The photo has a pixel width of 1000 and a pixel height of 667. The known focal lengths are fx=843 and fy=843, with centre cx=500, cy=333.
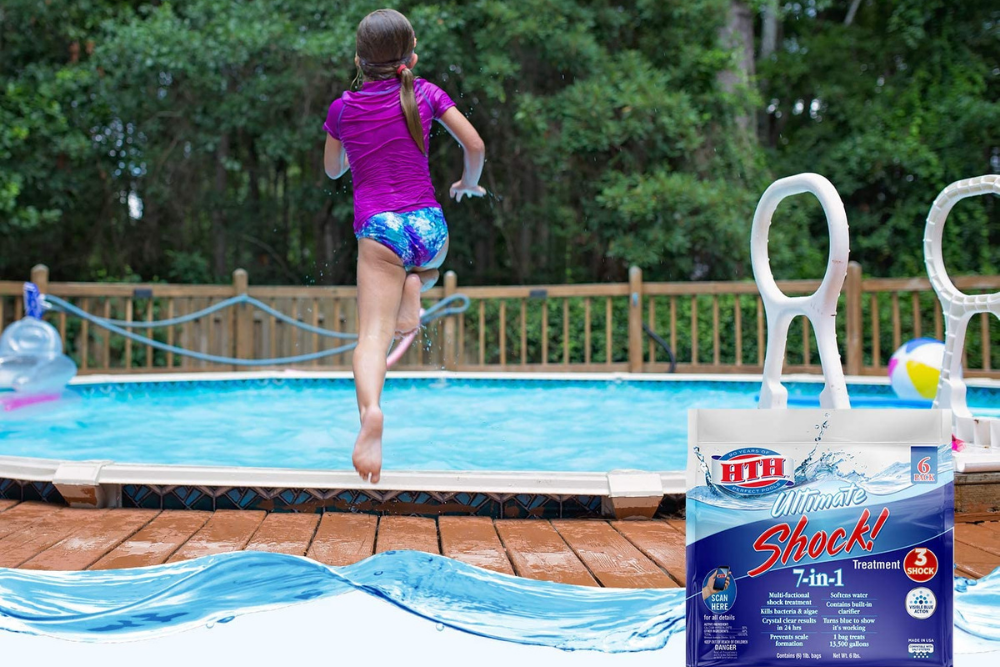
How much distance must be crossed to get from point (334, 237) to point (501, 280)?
205 cm

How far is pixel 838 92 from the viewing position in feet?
36.7

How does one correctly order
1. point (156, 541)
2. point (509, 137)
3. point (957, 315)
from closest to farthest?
1. point (156, 541)
2. point (957, 315)
3. point (509, 137)

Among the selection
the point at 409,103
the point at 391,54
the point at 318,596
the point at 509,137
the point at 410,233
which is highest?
the point at 509,137

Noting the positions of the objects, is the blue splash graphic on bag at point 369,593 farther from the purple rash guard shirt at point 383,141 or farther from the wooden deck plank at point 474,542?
the purple rash guard shirt at point 383,141

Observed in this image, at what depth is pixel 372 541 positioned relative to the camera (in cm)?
187

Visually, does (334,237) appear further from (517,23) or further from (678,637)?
(678,637)

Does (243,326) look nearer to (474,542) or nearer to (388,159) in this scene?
(388,159)

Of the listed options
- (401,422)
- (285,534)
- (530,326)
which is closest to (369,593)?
(285,534)

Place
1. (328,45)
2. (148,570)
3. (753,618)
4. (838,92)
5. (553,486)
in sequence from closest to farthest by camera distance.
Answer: (753,618) < (148,570) < (553,486) < (328,45) < (838,92)

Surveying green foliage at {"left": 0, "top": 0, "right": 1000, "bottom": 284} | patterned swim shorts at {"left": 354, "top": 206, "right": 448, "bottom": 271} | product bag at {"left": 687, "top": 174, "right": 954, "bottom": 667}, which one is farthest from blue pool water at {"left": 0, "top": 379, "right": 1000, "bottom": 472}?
green foliage at {"left": 0, "top": 0, "right": 1000, "bottom": 284}

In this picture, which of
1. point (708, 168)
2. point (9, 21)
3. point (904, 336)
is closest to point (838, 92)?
point (708, 168)

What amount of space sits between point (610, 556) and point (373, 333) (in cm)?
93

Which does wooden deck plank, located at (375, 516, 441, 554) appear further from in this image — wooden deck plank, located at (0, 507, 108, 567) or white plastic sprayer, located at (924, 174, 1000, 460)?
white plastic sprayer, located at (924, 174, 1000, 460)

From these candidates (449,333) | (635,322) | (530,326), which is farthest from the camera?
(530,326)
